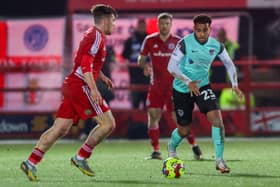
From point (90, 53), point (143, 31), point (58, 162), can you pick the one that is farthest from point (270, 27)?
point (90, 53)

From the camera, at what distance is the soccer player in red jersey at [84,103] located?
38.3 ft

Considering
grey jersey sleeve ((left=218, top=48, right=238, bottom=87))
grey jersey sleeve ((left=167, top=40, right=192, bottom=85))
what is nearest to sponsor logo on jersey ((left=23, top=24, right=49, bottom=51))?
grey jersey sleeve ((left=167, top=40, right=192, bottom=85))

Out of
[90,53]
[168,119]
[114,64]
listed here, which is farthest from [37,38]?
[90,53]

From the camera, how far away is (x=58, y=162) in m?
14.2

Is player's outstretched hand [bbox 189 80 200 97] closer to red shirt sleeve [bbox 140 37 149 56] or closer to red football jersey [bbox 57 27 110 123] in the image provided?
red football jersey [bbox 57 27 110 123]

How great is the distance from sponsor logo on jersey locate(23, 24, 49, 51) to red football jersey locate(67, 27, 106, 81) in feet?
27.7

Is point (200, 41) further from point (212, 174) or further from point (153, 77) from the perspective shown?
point (153, 77)

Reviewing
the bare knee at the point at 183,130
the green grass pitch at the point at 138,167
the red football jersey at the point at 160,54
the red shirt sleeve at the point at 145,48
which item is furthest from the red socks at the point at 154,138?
the bare knee at the point at 183,130

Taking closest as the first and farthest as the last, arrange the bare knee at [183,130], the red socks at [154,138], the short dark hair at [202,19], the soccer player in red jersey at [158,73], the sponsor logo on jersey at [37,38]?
the short dark hair at [202,19] < the bare knee at [183,130] < the red socks at [154,138] < the soccer player in red jersey at [158,73] < the sponsor logo on jersey at [37,38]

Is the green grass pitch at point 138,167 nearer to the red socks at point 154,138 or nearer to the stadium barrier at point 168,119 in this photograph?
the red socks at point 154,138

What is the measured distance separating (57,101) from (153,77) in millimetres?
5197

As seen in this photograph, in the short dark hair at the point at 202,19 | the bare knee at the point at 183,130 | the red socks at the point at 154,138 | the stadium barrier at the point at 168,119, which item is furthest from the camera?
the stadium barrier at the point at 168,119

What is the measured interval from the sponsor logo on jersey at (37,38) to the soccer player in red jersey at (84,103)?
8.40m

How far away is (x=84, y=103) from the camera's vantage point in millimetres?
11797
